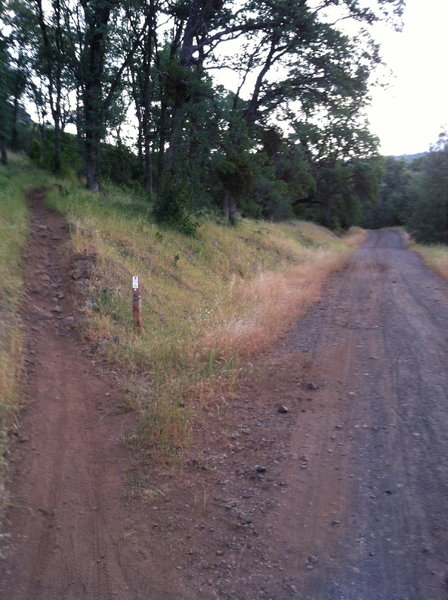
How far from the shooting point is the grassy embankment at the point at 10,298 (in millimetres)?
5102

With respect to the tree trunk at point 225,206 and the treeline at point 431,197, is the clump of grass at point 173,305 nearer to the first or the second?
the tree trunk at point 225,206

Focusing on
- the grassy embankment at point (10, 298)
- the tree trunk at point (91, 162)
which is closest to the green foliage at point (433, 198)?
the tree trunk at point (91, 162)

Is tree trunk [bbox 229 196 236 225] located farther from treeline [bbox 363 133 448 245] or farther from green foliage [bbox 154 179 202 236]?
treeline [bbox 363 133 448 245]

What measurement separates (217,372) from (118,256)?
14.1ft

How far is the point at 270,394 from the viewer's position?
6301mm

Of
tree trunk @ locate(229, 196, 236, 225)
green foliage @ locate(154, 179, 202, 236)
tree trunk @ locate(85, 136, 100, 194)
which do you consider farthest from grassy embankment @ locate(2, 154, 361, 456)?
tree trunk @ locate(229, 196, 236, 225)

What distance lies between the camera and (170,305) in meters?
9.25

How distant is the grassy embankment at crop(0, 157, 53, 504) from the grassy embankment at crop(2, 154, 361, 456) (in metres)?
0.05

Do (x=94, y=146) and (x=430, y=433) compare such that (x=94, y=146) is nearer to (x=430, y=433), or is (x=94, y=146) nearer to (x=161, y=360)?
(x=161, y=360)

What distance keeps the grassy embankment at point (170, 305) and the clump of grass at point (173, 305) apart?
0.02 m

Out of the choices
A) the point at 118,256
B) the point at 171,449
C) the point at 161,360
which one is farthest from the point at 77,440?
the point at 118,256

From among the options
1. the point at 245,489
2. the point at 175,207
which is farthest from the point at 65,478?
the point at 175,207

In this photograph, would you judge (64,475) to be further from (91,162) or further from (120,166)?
(120,166)

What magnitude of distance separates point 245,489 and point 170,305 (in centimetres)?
522
